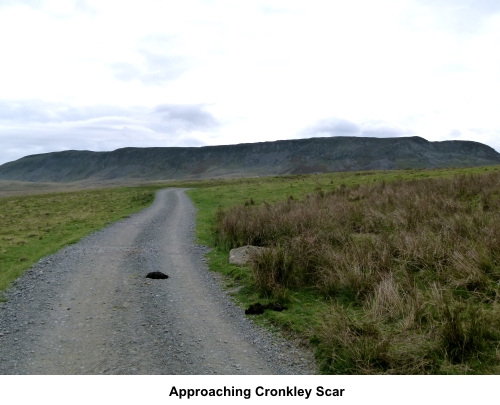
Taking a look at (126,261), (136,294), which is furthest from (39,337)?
(126,261)

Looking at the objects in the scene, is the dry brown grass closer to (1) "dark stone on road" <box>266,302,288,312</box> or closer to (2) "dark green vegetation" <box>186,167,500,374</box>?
(2) "dark green vegetation" <box>186,167,500,374</box>

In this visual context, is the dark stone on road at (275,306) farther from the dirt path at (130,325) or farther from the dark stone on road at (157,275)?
the dark stone on road at (157,275)

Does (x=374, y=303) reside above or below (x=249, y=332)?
above

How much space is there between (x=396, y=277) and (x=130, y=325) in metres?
5.67

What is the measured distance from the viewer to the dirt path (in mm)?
5957

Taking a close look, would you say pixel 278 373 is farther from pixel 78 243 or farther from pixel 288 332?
pixel 78 243

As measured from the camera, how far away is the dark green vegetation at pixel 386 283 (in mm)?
5492

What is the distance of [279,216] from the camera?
14953 millimetres

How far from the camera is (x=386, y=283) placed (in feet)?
24.2

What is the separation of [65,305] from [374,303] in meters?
6.84

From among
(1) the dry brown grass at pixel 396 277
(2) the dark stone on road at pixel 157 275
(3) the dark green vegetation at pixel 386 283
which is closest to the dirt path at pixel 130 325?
(2) the dark stone on road at pixel 157 275

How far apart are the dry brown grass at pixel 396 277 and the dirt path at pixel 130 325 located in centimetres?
114

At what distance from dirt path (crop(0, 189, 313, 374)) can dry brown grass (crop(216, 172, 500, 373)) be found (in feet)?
3.74

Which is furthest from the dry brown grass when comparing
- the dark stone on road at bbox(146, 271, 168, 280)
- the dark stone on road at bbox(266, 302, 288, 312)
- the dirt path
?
the dark stone on road at bbox(146, 271, 168, 280)
